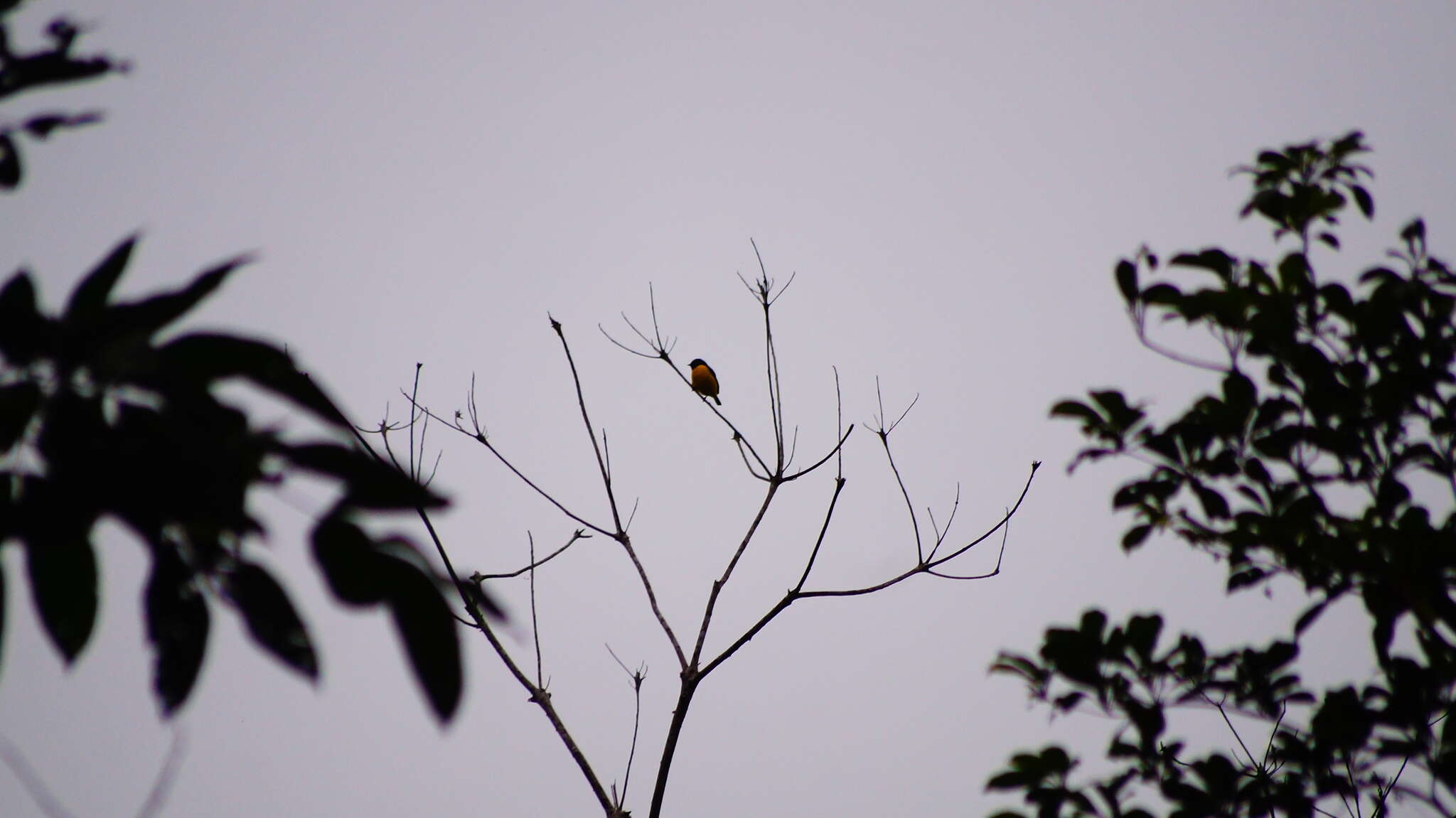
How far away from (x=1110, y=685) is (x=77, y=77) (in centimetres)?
234

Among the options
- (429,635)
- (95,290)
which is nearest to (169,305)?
(95,290)

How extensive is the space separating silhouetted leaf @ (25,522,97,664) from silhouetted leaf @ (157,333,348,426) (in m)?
0.14

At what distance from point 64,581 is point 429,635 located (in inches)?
11.7

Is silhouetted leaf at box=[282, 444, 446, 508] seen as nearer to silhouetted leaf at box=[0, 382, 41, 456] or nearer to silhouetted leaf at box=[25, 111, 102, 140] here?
silhouetted leaf at box=[0, 382, 41, 456]

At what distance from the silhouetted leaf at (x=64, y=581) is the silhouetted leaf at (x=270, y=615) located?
0.10 meters

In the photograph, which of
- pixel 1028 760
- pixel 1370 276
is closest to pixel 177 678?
pixel 1028 760

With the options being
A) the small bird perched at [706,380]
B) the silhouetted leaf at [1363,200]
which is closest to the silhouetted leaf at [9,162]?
the silhouetted leaf at [1363,200]

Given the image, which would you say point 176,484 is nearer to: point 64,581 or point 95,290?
point 64,581

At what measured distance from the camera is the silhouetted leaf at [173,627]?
653 millimetres

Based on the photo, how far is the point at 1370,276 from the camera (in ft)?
6.76

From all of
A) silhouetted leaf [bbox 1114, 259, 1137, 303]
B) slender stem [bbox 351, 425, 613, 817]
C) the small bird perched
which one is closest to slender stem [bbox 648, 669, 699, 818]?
slender stem [bbox 351, 425, 613, 817]

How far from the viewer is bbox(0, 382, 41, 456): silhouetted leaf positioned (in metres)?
0.63

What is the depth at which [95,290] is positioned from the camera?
0.71m

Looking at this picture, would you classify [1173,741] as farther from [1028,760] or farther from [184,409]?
[184,409]
